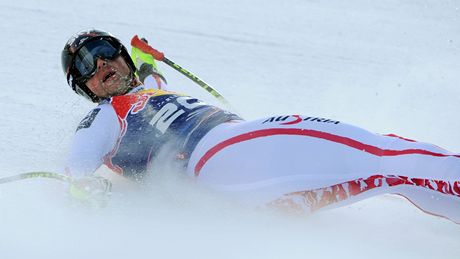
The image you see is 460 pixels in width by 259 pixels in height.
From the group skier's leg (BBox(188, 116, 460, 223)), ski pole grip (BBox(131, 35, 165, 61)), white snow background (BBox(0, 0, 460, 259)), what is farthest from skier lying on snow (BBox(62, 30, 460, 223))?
ski pole grip (BBox(131, 35, 165, 61))

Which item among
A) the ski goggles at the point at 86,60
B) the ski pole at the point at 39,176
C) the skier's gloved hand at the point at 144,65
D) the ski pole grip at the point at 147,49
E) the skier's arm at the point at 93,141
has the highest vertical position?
the ski goggles at the point at 86,60

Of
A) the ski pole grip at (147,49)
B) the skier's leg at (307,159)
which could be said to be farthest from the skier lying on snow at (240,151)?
the ski pole grip at (147,49)

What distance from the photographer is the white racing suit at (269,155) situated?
2994 millimetres

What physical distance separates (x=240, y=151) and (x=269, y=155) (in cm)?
12

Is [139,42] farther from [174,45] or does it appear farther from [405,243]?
[174,45]

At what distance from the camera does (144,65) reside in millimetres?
4355

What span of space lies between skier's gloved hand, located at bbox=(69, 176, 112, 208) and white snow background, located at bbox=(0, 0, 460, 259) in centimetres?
7

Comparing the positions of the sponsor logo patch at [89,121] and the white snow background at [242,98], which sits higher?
the sponsor logo patch at [89,121]

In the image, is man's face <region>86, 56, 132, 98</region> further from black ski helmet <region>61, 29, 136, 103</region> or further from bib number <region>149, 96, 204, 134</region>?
bib number <region>149, 96, 204, 134</region>

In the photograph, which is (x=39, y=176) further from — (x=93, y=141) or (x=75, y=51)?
(x=75, y=51)

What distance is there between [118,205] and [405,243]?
1096 millimetres

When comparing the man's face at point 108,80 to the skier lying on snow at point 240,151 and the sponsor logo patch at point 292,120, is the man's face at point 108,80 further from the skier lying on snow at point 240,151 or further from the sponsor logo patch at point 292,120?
the sponsor logo patch at point 292,120

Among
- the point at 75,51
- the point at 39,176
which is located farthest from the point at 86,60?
the point at 39,176

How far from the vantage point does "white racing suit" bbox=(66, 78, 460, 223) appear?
9.82ft
